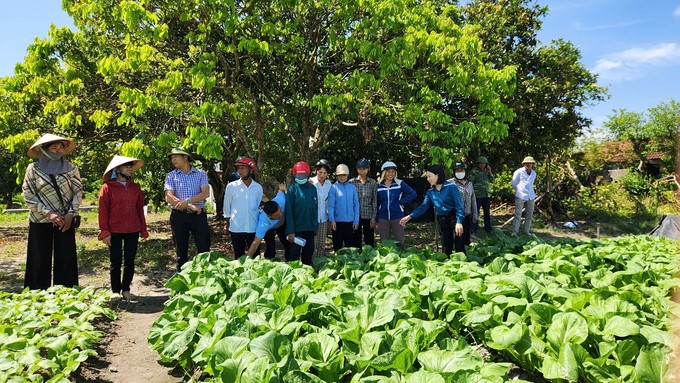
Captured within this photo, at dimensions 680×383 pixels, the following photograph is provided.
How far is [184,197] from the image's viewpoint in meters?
5.78

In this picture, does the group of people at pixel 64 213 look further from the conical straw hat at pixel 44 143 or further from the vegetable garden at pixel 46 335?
the vegetable garden at pixel 46 335

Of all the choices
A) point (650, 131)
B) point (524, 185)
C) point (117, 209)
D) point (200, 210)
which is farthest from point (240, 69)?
point (650, 131)

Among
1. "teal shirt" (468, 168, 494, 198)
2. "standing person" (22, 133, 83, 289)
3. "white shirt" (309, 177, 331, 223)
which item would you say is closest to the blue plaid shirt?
"standing person" (22, 133, 83, 289)

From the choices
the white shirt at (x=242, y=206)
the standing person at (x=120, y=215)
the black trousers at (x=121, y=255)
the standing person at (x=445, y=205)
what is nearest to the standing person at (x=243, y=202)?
the white shirt at (x=242, y=206)

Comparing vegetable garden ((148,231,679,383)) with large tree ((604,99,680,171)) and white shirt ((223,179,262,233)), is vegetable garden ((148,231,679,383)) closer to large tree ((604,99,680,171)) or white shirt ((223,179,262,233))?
white shirt ((223,179,262,233))

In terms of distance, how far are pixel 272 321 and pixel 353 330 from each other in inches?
23.0

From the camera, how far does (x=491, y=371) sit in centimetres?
230

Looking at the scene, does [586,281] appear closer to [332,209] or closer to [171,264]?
[332,209]

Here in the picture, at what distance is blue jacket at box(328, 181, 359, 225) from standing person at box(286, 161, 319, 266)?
60cm

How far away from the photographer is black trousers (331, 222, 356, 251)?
22.2 ft

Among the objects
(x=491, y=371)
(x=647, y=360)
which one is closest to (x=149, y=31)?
(x=491, y=371)

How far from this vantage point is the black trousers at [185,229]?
5766 mm

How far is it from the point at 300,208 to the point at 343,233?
1168mm

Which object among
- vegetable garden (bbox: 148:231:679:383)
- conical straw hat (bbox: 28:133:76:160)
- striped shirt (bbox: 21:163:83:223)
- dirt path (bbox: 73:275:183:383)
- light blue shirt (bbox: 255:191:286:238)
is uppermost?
conical straw hat (bbox: 28:133:76:160)
